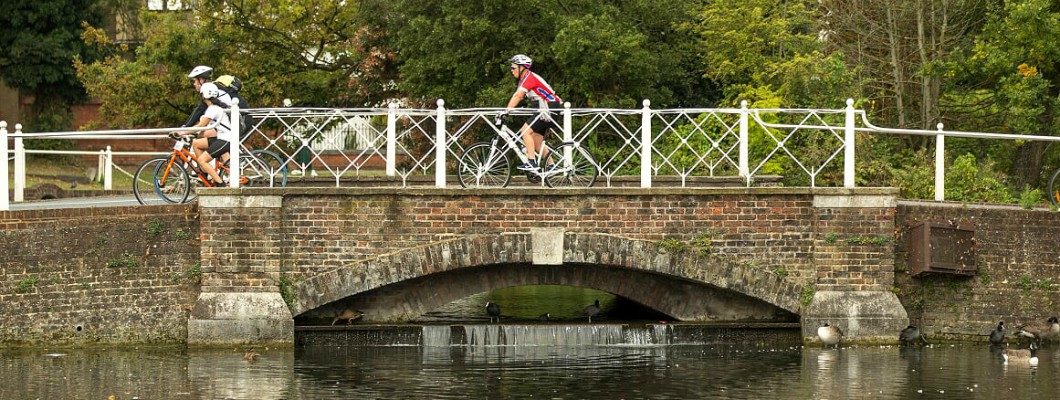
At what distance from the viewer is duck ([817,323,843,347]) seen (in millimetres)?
19578

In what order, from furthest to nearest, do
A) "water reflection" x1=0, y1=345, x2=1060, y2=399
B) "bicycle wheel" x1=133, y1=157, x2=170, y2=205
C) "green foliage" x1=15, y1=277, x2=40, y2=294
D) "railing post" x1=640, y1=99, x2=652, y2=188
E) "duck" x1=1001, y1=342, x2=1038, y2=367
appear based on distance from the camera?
"bicycle wheel" x1=133, y1=157, x2=170, y2=205 < "railing post" x1=640, y1=99, x2=652, y2=188 < "green foliage" x1=15, y1=277, x2=40, y2=294 < "duck" x1=1001, y1=342, x2=1038, y2=367 < "water reflection" x1=0, y1=345, x2=1060, y2=399

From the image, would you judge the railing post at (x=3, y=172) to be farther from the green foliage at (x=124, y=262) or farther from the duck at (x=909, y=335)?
the duck at (x=909, y=335)

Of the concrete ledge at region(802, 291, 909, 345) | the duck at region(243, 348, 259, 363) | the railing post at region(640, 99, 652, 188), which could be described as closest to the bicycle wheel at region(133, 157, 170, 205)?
the duck at region(243, 348, 259, 363)

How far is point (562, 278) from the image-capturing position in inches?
805

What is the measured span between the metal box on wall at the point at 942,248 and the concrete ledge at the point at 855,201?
56 cm

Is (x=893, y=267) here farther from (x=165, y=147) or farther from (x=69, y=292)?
(x=165, y=147)

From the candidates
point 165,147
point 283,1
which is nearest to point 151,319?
point 283,1

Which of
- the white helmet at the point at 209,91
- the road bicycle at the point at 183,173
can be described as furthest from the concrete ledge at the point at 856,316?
the white helmet at the point at 209,91

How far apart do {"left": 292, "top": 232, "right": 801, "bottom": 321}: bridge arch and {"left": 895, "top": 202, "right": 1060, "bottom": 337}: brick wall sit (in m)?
1.60

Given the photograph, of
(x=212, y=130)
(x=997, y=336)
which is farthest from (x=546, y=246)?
(x=997, y=336)

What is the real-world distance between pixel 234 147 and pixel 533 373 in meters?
4.22

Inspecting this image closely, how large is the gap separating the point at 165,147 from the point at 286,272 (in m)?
26.3

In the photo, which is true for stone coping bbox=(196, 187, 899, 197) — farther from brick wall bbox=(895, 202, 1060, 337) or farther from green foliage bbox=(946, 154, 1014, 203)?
green foliage bbox=(946, 154, 1014, 203)

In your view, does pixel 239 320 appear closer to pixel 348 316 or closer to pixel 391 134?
pixel 348 316
